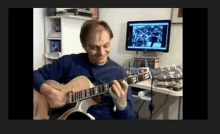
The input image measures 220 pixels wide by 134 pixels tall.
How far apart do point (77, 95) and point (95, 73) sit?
0.40ft

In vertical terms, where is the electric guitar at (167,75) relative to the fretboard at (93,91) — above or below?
above

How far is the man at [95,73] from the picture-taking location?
744 mm

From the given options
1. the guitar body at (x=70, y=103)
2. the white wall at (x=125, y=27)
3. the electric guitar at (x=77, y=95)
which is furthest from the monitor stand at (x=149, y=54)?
the guitar body at (x=70, y=103)

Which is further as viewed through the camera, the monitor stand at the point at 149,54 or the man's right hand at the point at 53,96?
the monitor stand at the point at 149,54

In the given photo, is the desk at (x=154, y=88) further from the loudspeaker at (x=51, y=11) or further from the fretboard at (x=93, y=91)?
the loudspeaker at (x=51, y=11)

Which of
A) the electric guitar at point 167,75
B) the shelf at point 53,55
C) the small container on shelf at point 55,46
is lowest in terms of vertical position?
the electric guitar at point 167,75

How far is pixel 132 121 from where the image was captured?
772mm

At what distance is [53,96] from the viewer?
30.0 inches

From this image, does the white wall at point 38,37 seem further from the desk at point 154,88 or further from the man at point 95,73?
the desk at point 154,88

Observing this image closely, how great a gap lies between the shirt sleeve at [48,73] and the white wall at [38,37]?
0.03 metres
